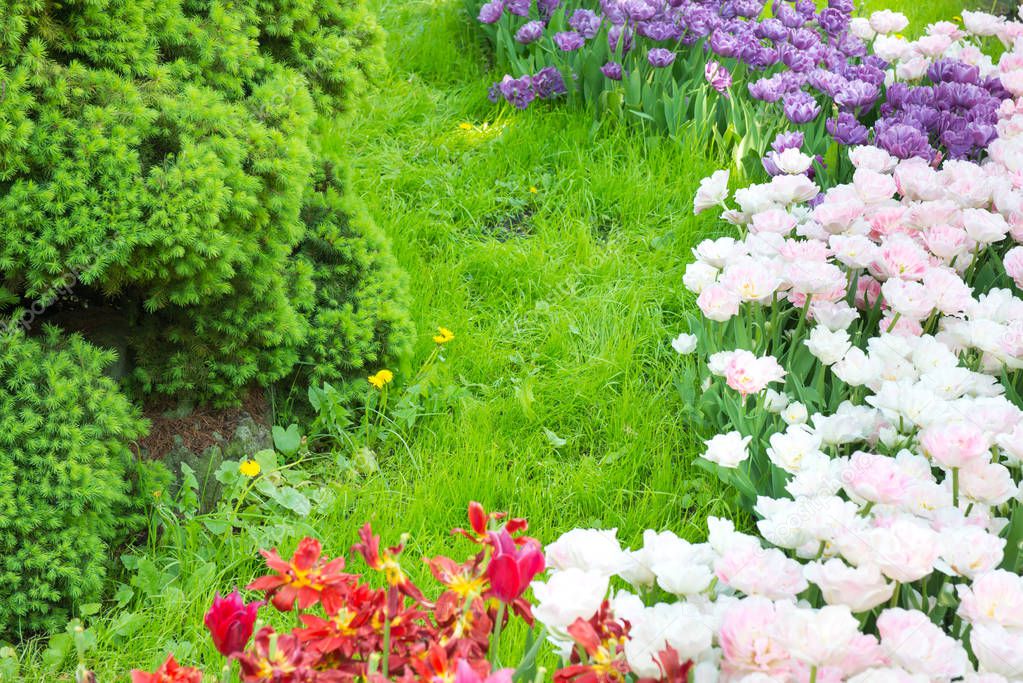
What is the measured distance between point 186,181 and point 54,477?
2.23 ft

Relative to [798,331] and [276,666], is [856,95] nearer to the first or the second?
[798,331]

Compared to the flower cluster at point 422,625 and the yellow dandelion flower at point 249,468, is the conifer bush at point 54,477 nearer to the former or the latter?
the yellow dandelion flower at point 249,468

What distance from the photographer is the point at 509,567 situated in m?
1.17

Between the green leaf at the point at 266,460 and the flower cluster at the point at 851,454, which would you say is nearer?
the flower cluster at the point at 851,454

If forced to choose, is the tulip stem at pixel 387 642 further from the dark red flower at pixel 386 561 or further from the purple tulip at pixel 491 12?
the purple tulip at pixel 491 12

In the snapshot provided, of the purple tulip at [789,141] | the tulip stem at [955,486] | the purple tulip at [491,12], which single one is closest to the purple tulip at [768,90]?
the purple tulip at [789,141]

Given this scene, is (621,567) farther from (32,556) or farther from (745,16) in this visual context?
(745,16)

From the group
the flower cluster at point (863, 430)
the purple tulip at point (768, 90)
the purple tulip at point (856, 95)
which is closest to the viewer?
the flower cluster at point (863, 430)

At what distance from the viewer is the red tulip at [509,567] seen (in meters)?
1.17

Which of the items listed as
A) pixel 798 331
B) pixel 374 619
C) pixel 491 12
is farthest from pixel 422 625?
pixel 491 12

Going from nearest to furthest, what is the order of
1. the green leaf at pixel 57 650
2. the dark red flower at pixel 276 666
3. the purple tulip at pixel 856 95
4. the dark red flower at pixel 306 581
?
the dark red flower at pixel 276 666, the dark red flower at pixel 306 581, the green leaf at pixel 57 650, the purple tulip at pixel 856 95

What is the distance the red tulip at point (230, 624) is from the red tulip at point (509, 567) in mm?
297

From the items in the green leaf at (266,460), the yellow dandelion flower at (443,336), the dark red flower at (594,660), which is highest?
the dark red flower at (594,660)

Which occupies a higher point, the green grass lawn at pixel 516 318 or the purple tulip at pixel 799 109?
the purple tulip at pixel 799 109
